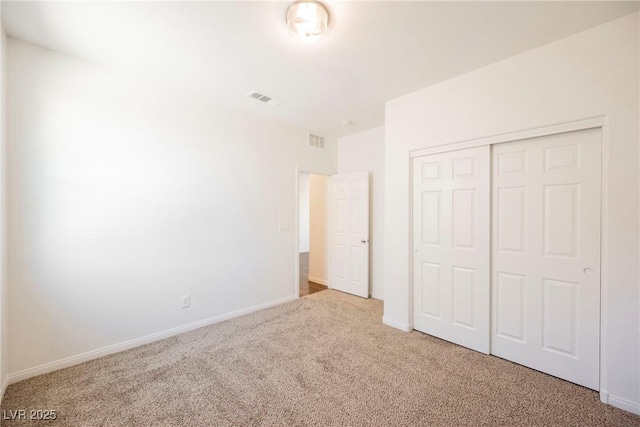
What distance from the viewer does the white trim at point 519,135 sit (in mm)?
1923

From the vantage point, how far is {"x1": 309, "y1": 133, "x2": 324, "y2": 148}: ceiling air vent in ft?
14.0

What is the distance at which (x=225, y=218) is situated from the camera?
3275 millimetres

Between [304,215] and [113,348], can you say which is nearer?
[113,348]

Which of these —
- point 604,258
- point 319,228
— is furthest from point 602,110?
point 319,228

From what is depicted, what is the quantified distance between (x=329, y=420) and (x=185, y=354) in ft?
5.18

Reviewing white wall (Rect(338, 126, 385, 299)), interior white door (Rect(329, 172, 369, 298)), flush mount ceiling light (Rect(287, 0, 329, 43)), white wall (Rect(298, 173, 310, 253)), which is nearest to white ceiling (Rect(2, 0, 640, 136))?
flush mount ceiling light (Rect(287, 0, 329, 43))

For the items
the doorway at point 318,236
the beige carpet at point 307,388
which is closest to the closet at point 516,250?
the beige carpet at point 307,388

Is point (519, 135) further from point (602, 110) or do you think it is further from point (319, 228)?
point (319, 228)

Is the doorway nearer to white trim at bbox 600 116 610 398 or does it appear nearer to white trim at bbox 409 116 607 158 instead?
white trim at bbox 409 116 607 158

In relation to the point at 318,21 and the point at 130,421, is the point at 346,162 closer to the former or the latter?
the point at 318,21

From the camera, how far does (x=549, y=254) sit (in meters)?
2.15

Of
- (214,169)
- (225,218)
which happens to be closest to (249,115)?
(214,169)

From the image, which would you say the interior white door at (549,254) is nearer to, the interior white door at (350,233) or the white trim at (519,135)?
the white trim at (519,135)

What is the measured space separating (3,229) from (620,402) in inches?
180
